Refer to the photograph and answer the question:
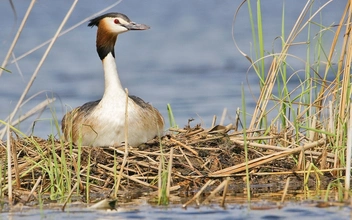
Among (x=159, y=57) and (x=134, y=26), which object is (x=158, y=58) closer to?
(x=159, y=57)

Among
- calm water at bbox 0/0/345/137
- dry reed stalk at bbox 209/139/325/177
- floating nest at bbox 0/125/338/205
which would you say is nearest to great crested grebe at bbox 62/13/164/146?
floating nest at bbox 0/125/338/205

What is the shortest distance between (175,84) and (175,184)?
7981 mm

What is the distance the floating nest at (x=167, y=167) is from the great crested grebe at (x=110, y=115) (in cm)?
16

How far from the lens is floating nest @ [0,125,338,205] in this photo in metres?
6.05

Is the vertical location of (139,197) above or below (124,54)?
below

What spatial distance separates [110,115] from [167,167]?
1211mm

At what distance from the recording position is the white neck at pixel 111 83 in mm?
7410

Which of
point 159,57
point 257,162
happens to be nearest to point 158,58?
point 159,57

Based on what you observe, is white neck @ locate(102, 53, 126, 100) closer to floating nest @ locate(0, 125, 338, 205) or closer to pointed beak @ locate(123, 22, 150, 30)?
pointed beak @ locate(123, 22, 150, 30)

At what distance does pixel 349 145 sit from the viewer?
18.2 ft

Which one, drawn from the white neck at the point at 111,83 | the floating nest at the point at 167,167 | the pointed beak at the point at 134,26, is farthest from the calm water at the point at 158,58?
the floating nest at the point at 167,167

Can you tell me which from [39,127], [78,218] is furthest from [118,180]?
[39,127]

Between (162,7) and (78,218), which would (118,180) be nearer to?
(78,218)

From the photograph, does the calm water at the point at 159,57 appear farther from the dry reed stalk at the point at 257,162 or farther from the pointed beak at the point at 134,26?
the dry reed stalk at the point at 257,162
